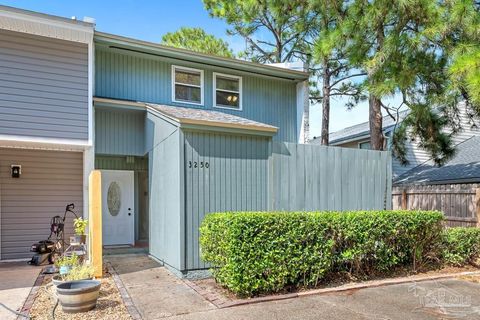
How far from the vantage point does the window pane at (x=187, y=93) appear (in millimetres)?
10023

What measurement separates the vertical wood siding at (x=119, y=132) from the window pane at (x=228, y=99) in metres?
2.27

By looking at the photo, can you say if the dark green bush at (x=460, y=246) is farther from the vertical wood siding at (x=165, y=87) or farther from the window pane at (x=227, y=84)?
the window pane at (x=227, y=84)

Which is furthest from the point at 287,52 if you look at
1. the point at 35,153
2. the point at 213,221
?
the point at 213,221

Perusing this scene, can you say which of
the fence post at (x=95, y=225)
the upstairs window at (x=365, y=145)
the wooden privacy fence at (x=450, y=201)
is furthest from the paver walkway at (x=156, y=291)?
the upstairs window at (x=365, y=145)

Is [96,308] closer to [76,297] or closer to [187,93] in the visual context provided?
[76,297]

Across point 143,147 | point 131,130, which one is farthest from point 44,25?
point 143,147

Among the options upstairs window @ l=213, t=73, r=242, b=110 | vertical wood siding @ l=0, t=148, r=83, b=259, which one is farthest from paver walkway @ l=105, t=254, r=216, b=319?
upstairs window @ l=213, t=73, r=242, b=110

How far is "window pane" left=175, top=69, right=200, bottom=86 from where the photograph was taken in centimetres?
1005

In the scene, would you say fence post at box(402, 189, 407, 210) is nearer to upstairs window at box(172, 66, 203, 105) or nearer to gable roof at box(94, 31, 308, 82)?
gable roof at box(94, 31, 308, 82)

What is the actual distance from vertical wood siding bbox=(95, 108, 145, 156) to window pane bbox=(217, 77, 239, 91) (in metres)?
2.44

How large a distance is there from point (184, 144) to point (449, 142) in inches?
347

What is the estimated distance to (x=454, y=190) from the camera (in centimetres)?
1047

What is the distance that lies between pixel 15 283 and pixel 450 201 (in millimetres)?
10789

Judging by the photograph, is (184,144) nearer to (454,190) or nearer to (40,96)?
(40,96)
